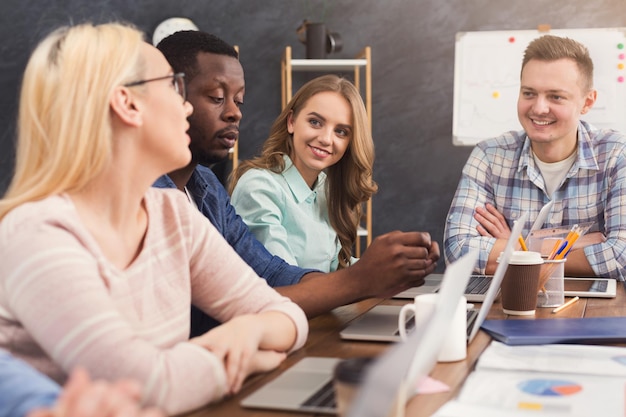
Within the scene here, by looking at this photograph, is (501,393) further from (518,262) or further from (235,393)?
(518,262)

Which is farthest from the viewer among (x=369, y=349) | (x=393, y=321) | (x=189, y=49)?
(x=189, y=49)

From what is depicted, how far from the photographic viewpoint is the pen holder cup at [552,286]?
1618 millimetres

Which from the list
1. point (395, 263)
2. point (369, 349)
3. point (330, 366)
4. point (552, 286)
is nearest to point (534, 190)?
point (552, 286)

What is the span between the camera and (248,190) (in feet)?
7.46

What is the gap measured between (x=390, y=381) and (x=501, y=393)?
1.53 ft

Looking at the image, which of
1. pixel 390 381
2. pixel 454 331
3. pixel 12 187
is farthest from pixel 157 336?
pixel 390 381

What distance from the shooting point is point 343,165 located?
8.30 feet

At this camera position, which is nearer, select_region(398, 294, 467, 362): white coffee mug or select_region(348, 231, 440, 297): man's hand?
select_region(398, 294, 467, 362): white coffee mug

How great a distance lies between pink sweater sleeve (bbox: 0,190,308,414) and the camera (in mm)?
863

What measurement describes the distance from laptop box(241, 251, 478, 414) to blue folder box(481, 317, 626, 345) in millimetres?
320

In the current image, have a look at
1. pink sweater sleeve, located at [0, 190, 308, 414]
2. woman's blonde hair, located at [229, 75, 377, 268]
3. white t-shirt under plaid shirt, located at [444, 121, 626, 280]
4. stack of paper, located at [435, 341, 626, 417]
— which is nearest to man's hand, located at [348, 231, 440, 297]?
stack of paper, located at [435, 341, 626, 417]

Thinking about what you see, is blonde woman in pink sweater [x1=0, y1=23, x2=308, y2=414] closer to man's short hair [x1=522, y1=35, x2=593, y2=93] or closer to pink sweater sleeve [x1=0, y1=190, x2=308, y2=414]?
pink sweater sleeve [x1=0, y1=190, x2=308, y2=414]

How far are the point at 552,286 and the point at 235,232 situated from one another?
0.71 metres

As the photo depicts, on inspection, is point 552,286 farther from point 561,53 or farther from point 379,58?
point 379,58
